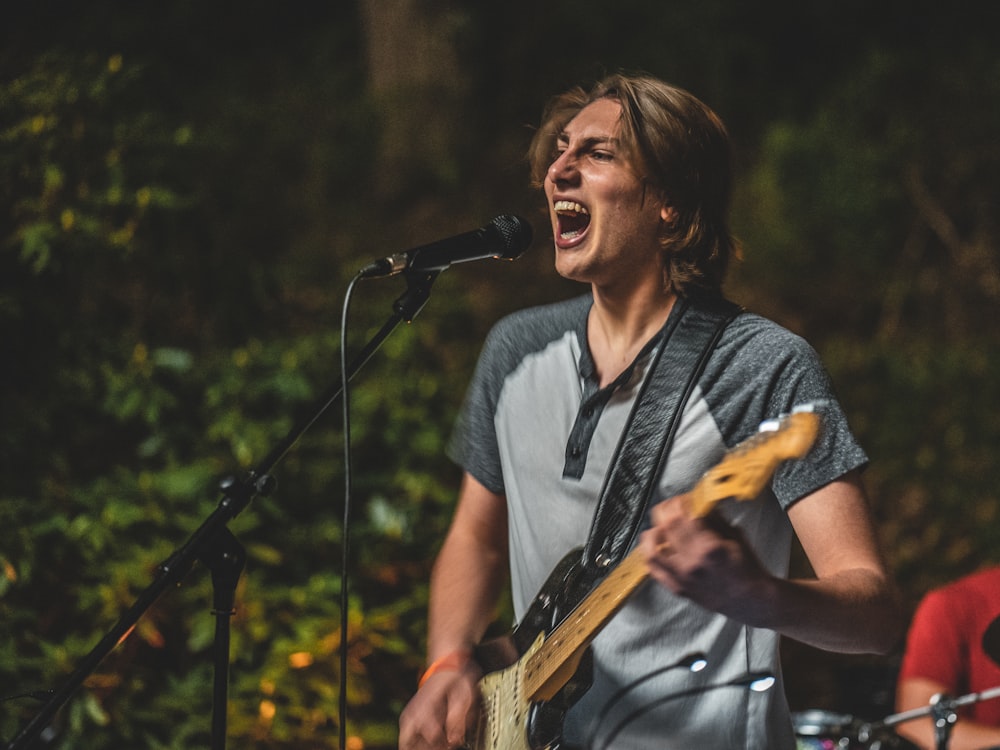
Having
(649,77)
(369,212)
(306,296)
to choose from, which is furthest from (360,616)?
(369,212)

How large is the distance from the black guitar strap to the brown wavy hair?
144 millimetres

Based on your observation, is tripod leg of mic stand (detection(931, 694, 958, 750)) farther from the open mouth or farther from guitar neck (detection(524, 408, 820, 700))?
the open mouth

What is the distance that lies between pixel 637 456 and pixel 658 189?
0.56 m

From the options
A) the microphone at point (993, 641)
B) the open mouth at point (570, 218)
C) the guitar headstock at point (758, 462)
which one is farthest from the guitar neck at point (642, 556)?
the microphone at point (993, 641)

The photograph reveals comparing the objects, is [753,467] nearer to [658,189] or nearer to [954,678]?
[658,189]

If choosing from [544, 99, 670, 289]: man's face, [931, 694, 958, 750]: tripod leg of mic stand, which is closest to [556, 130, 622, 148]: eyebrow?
[544, 99, 670, 289]: man's face

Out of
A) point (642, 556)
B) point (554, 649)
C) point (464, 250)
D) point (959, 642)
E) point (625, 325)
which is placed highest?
point (464, 250)

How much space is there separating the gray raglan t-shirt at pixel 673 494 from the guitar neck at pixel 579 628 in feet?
0.22

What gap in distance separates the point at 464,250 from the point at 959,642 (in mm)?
2124

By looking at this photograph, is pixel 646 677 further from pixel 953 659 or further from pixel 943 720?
pixel 953 659

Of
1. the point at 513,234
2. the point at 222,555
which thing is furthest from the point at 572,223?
the point at 222,555

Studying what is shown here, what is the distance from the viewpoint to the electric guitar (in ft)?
5.51

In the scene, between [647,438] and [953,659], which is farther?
[953,659]

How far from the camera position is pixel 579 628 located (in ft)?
5.86
